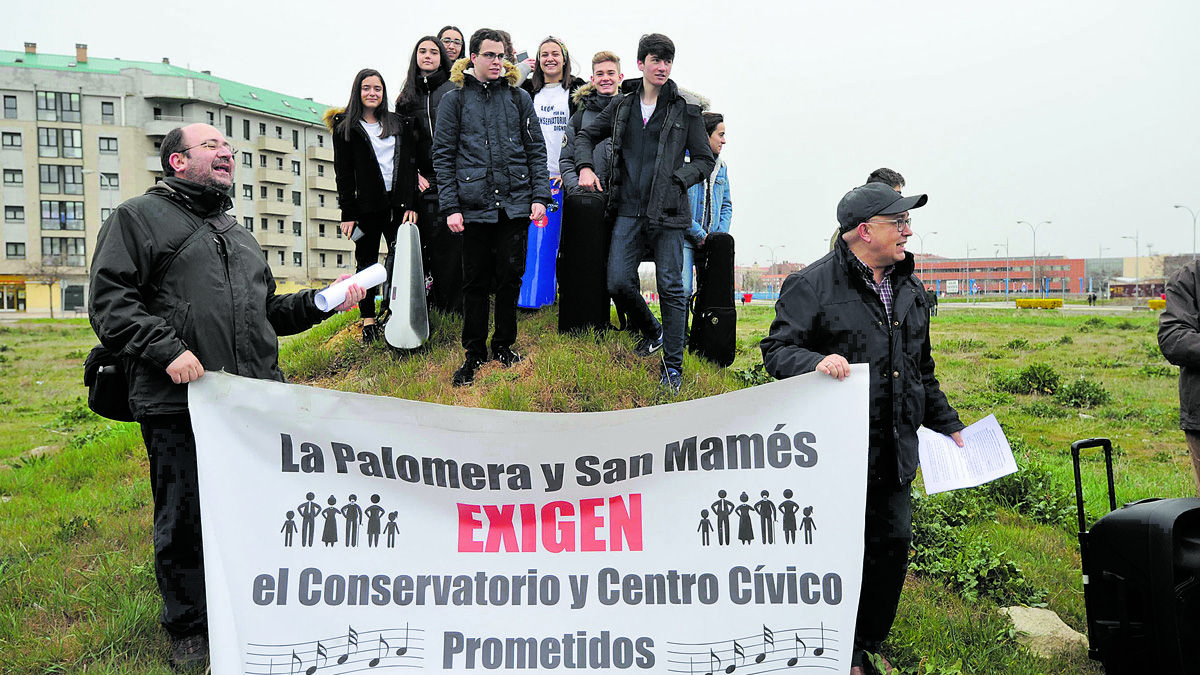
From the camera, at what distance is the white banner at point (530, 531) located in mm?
3814

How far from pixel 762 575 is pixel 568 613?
2.69 feet

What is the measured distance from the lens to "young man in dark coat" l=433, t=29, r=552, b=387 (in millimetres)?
6828

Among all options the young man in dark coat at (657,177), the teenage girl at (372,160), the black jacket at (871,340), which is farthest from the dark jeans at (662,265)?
the black jacket at (871,340)

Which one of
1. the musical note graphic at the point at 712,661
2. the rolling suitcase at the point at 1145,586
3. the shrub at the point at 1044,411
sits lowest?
the shrub at the point at 1044,411

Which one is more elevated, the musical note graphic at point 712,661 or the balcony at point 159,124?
the balcony at point 159,124

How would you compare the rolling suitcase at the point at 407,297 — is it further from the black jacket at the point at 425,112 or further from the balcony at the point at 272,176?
the balcony at the point at 272,176

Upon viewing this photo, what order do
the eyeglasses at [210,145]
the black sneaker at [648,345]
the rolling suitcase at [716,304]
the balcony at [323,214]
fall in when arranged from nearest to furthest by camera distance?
1. the eyeglasses at [210,145]
2. the black sneaker at [648,345]
3. the rolling suitcase at [716,304]
4. the balcony at [323,214]

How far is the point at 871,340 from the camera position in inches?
158

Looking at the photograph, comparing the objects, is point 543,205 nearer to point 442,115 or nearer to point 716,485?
point 442,115

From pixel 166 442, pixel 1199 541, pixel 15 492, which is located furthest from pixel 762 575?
pixel 15 492

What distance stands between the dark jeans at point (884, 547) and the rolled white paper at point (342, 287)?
2.42 metres

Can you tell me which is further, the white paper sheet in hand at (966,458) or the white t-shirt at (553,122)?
the white t-shirt at (553,122)

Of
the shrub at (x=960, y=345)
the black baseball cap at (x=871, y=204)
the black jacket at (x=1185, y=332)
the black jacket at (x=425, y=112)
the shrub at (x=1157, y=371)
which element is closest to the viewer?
the black baseball cap at (x=871, y=204)

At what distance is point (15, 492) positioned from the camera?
323 inches
